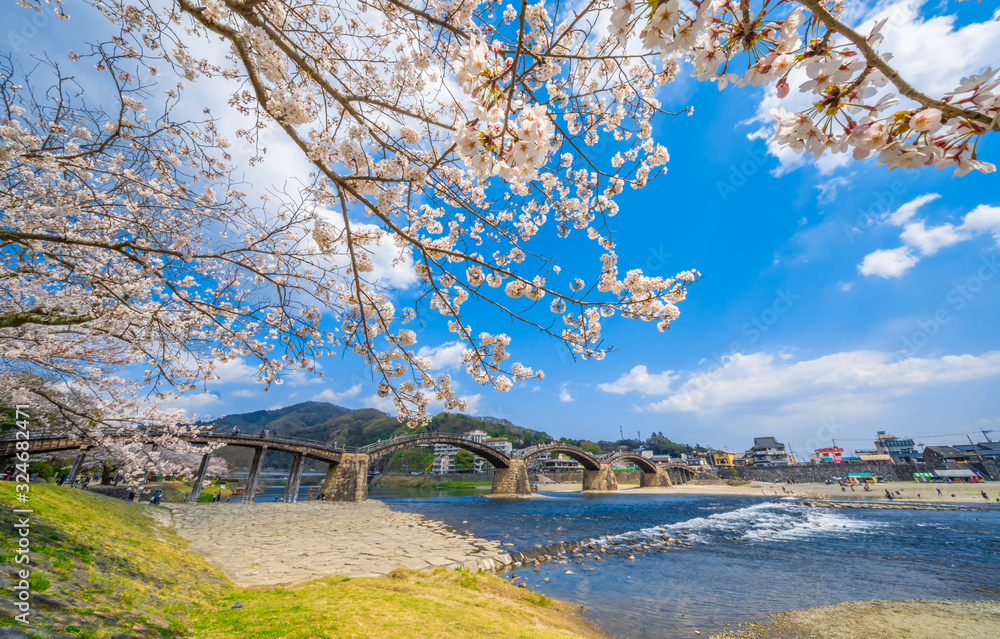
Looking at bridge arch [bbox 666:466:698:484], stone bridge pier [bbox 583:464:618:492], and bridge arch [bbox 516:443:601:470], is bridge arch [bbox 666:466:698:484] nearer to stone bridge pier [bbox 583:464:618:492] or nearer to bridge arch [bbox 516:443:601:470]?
stone bridge pier [bbox 583:464:618:492]

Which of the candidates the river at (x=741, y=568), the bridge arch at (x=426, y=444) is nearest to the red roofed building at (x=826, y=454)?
the river at (x=741, y=568)

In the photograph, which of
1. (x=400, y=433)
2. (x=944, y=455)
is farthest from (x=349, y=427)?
(x=944, y=455)

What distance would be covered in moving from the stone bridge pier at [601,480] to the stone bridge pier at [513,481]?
15.9 m

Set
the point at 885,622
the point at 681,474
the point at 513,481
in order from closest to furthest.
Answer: the point at 885,622
the point at 513,481
the point at 681,474

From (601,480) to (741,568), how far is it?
44.7 meters

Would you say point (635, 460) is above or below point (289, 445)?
below

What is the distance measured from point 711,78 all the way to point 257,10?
326cm

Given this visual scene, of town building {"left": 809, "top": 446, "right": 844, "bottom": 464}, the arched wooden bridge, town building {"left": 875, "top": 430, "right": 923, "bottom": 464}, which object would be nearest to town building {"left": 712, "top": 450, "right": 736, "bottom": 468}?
town building {"left": 809, "top": 446, "right": 844, "bottom": 464}

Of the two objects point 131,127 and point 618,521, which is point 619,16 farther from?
point 618,521

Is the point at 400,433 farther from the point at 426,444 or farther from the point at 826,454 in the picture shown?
the point at 826,454

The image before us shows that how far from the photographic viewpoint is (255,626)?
2982 mm

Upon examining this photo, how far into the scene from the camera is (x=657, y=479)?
190 ft

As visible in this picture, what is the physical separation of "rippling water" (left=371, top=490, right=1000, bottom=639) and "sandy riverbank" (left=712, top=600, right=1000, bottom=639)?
0.49 meters

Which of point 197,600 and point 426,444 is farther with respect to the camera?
point 426,444
